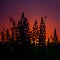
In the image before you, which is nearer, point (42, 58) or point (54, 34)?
point (42, 58)

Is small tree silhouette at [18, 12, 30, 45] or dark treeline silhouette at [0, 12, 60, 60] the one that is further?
small tree silhouette at [18, 12, 30, 45]

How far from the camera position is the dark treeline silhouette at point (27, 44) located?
42.6 m

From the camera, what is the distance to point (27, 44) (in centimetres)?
5619

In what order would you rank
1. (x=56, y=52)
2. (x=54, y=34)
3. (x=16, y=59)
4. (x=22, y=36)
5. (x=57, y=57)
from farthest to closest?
(x=54, y=34) < (x=22, y=36) < (x=56, y=52) < (x=57, y=57) < (x=16, y=59)

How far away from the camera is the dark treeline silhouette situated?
42562 millimetres

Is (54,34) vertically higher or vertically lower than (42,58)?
higher

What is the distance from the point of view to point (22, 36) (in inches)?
2520

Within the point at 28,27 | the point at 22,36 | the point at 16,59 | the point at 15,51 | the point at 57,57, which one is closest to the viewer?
the point at 16,59

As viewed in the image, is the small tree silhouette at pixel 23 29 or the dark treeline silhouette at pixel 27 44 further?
the small tree silhouette at pixel 23 29

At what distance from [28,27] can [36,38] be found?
17.3 ft

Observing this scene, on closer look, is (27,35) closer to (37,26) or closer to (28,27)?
(28,27)

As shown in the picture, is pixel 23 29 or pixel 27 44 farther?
pixel 23 29

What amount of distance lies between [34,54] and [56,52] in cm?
836

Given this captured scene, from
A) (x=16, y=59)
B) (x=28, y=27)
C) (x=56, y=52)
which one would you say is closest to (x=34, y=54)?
(x=16, y=59)
